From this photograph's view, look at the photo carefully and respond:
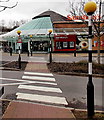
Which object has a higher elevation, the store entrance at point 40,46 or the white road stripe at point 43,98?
the store entrance at point 40,46

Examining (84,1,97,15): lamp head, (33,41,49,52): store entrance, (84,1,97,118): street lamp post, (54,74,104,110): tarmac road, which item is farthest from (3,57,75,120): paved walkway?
(33,41,49,52): store entrance

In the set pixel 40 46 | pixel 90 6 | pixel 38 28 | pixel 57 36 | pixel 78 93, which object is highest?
pixel 38 28

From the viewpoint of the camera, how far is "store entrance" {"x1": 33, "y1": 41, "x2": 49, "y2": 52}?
36.3m

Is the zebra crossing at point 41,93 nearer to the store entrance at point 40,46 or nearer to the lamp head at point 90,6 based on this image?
the lamp head at point 90,6

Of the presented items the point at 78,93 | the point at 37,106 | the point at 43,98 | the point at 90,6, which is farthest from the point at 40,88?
the point at 90,6

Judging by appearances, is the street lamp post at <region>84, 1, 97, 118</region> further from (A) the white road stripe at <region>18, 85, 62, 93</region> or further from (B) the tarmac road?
(A) the white road stripe at <region>18, 85, 62, 93</region>

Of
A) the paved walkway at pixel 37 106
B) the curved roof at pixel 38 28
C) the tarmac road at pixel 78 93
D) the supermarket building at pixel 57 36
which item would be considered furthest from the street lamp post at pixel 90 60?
the curved roof at pixel 38 28

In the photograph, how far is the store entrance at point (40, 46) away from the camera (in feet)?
119

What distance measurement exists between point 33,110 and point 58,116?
906mm

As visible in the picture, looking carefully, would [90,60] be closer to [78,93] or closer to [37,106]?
[37,106]

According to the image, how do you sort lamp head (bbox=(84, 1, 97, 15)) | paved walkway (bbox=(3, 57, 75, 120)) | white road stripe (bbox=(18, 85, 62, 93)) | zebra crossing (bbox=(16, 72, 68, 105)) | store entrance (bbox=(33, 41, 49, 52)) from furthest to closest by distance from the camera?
1. store entrance (bbox=(33, 41, 49, 52))
2. white road stripe (bbox=(18, 85, 62, 93))
3. zebra crossing (bbox=(16, 72, 68, 105))
4. paved walkway (bbox=(3, 57, 75, 120))
5. lamp head (bbox=(84, 1, 97, 15))

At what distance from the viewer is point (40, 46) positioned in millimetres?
36469

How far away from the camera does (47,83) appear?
9859 millimetres

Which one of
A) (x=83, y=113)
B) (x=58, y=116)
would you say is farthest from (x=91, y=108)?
(x=58, y=116)
